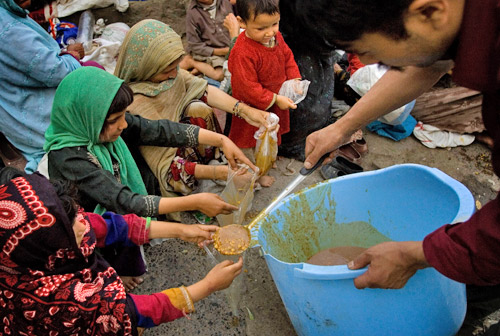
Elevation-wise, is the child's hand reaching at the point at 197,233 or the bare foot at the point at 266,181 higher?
the child's hand reaching at the point at 197,233

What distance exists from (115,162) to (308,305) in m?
1.28

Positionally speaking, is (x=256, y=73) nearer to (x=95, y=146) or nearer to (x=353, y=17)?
(x=95, y=146)

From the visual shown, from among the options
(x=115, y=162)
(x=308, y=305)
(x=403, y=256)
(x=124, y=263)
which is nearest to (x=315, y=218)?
(x=308, y=305)

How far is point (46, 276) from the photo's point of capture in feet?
4.45

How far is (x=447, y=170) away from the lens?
295cm

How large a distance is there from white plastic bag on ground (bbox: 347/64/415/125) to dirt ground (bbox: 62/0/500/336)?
223 millimetres

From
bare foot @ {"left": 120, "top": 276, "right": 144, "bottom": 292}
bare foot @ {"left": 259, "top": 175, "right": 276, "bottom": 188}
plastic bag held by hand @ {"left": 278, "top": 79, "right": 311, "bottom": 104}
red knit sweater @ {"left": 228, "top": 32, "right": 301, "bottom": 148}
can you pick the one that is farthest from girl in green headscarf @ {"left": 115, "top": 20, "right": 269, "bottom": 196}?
bare foot @ {"left": 120, "top": 276, "right": 144, "bottom": 292}

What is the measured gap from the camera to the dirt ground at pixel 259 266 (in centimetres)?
197

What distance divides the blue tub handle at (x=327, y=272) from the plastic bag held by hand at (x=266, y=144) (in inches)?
46.4

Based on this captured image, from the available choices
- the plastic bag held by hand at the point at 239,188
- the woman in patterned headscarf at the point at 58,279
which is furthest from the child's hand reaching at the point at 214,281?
the plastic bag held by hand at the point at 239,188

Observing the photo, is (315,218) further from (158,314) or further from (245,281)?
(158,314)

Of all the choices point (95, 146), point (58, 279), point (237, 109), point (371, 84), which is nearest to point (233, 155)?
point (237, 109)

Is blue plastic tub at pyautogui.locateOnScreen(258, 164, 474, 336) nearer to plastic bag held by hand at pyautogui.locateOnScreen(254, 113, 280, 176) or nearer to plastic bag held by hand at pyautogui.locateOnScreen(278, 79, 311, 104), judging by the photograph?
plastic bag held by hand at pyautogui.locateOnScreen(254, 113, 280, 176)

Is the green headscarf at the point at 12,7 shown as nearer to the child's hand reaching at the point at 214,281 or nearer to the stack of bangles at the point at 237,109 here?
the stack of bangles at the point at 237,109
